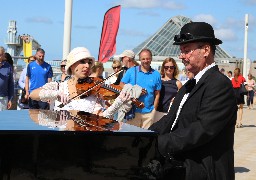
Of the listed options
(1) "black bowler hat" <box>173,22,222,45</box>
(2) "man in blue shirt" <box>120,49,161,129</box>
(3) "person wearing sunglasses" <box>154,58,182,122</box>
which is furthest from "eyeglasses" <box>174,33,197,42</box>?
(3) "person wearing sunglasses" <box>154,58,182,122</box>

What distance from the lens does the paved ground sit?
23.8ft

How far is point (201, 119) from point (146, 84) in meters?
4.27

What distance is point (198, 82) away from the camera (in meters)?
2.94

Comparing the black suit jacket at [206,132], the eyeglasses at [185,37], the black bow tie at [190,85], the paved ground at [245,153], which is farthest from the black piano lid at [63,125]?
the paved ground at [245,153]

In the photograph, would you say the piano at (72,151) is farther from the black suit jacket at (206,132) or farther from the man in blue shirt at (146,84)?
the man in blue shirt at (146,84)

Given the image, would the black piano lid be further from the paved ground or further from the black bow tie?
the paved ground

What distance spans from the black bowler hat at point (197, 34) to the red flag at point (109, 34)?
22.3 ft

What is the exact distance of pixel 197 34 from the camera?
2996mm

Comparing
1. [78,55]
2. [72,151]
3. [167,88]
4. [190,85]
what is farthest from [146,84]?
[72,151]

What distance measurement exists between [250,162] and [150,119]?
219 centimetres

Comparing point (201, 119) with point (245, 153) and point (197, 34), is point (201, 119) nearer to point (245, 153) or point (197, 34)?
point (197, 34)

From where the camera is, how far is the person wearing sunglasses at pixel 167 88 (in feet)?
23.7

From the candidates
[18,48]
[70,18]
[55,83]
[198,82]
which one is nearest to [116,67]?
[70,18]

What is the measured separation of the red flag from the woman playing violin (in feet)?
17.8
